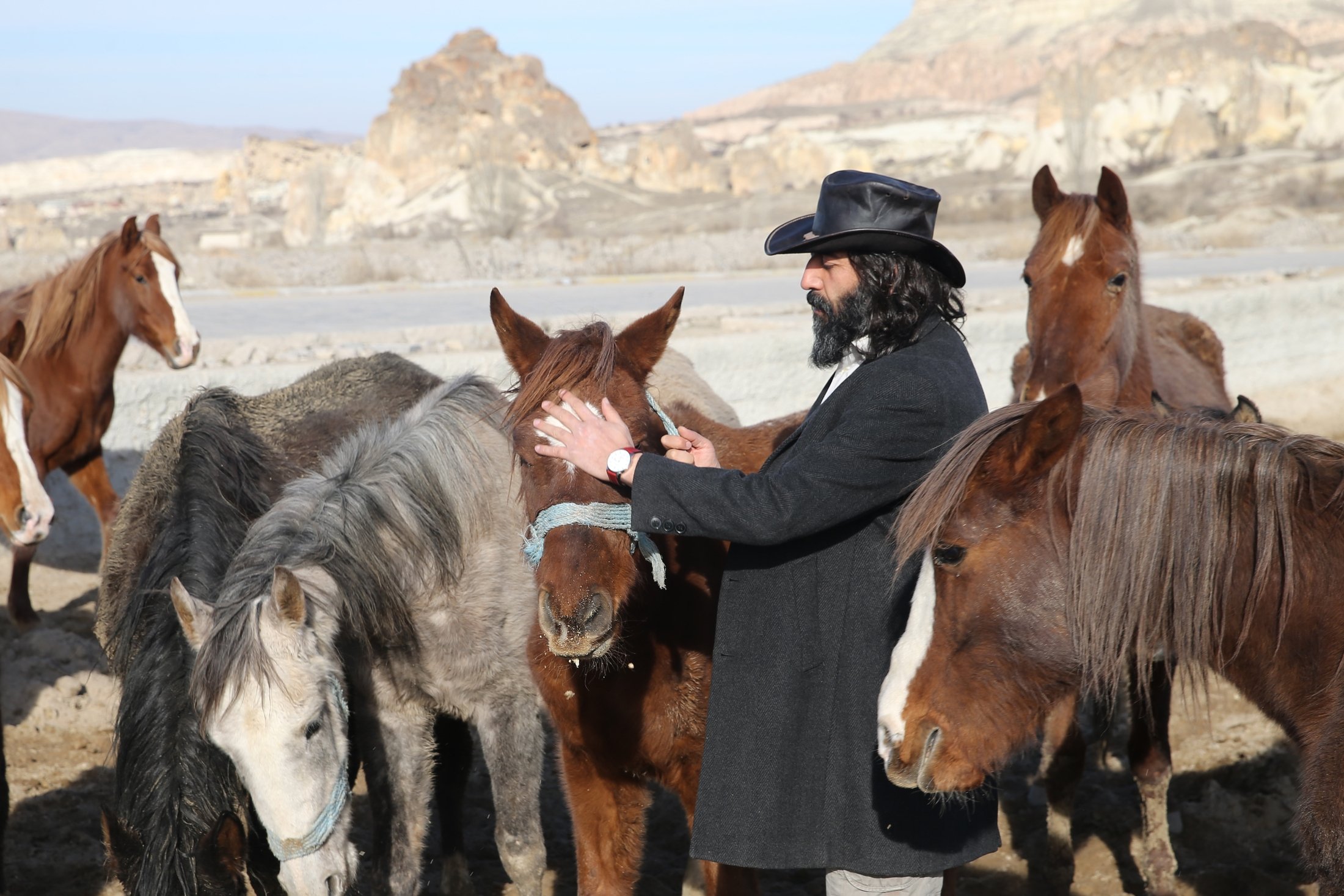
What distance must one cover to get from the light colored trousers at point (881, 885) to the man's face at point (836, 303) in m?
1.07

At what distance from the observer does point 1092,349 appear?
13.8 ft

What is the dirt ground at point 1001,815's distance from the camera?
4000mm

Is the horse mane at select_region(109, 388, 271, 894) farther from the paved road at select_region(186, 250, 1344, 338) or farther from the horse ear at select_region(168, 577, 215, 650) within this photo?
the paved road at select_region(186, 250, 1344, 338)

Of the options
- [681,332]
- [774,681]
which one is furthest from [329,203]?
[774,681]

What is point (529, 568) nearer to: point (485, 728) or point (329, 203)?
point (485, 728)

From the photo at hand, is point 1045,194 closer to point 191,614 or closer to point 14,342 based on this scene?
point 191,614

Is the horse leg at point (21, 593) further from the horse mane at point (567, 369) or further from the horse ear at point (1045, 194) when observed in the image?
the horse ear at point (1045, 194)

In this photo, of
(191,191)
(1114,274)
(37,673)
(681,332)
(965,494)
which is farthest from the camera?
(191,191)

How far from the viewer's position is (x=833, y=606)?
2225 mm

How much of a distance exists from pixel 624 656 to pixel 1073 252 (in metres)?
2.73

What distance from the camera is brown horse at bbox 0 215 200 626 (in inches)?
252

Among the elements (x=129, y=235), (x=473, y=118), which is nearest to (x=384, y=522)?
(x=129, y=235)

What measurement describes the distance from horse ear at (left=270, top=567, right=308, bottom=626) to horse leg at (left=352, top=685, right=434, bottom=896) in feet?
2.50

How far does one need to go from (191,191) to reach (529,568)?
84.1 m
